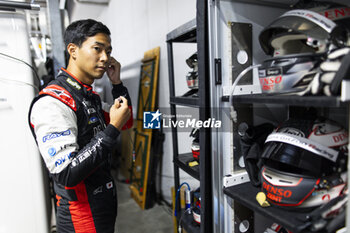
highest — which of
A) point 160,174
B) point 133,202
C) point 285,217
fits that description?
point 285,217

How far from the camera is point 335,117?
33.8 inches

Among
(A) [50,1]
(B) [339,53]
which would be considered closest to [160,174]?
(A) [50,1]

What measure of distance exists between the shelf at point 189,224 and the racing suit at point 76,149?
0.36 metres

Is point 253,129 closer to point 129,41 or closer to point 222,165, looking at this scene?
point 222,165

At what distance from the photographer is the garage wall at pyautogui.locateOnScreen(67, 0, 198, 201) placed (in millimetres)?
1865

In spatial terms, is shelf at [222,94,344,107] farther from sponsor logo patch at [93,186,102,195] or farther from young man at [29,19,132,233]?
sponsor logo patch at [93,186,102,195]

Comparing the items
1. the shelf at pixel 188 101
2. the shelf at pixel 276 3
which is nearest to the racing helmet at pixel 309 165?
the shelf at pixel 188 101

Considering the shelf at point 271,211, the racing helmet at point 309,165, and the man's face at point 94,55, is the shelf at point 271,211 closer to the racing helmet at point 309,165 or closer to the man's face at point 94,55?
the racing helmet at point 309,165

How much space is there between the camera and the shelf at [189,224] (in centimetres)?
107

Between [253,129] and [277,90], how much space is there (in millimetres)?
195

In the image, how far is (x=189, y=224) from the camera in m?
1.12

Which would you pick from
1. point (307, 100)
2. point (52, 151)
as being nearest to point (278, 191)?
point (307, 100)

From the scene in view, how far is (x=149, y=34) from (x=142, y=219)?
195 cm

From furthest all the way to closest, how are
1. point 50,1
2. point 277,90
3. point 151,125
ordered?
point 151,125 → point 50,1 → point 277,90
